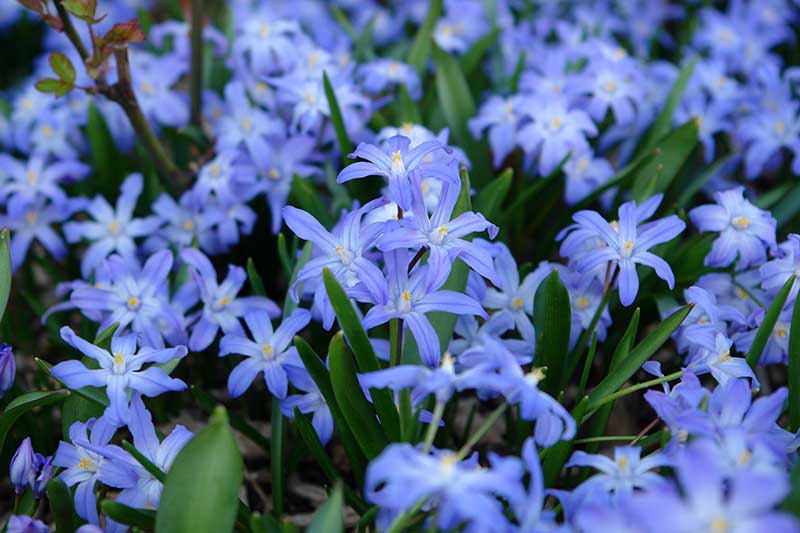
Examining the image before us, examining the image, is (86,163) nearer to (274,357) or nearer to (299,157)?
(299,157)

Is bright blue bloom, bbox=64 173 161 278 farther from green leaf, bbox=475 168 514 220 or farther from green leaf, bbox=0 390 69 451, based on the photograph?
green leaf, bbox=475 168 514 220

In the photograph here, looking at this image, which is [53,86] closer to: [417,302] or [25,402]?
[25,402]

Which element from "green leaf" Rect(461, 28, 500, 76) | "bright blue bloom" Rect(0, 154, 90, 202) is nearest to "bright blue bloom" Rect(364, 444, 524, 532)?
"bright blue bloom" Rect(0, 154, 90, 202)

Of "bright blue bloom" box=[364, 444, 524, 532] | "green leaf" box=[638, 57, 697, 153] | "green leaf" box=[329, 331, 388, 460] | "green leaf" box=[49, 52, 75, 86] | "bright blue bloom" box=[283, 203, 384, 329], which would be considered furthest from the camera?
"green leaf" box=[638, 57, 697, 153]

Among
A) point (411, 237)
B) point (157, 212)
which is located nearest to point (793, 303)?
point (411, 237)

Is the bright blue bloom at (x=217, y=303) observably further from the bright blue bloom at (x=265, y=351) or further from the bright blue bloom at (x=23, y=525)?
the bright blue bloom at (x=23, y=525)
